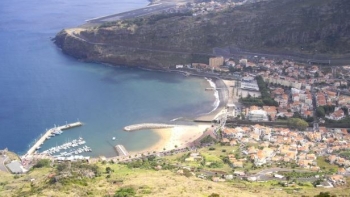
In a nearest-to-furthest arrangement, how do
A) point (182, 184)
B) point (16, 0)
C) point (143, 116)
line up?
point (182, 184)
point (143, 116)
point (16, 0)

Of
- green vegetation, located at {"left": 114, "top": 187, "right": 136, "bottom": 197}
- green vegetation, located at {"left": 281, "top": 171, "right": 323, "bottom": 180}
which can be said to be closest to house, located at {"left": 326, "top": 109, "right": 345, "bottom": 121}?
green vegetation, located at {"left": 281, "top": 171, "right": 323, "bottom": 180}

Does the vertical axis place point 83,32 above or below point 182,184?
above

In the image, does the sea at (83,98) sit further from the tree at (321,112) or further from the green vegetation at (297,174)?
the green vegetation at (297,174)

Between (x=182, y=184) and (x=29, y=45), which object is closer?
(x=182, y=184)

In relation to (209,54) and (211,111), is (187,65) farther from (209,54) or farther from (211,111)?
(211,111)

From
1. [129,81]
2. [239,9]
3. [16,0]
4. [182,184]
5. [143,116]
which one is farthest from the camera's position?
[16,0]

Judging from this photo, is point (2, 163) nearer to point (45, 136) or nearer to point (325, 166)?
point (45, 136)

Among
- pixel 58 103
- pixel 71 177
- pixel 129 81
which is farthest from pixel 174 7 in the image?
pixel 71 177

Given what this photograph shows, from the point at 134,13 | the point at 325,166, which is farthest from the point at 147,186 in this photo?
the point at 134,13
